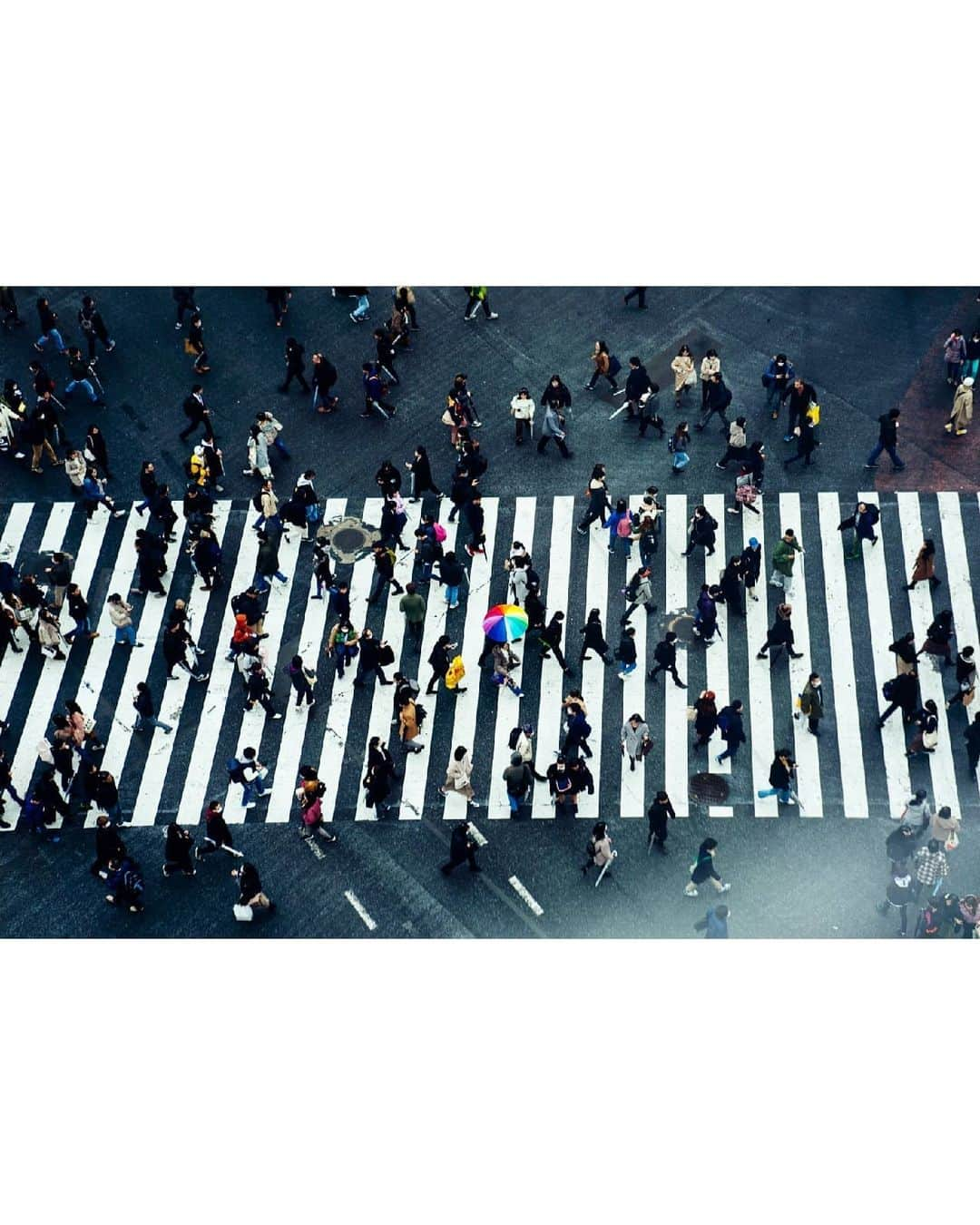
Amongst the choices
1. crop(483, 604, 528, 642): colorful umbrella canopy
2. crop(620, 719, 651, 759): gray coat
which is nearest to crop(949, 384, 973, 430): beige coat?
crop(620, 719, 651, 759): gray coat

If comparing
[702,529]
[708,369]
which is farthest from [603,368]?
[702,529]

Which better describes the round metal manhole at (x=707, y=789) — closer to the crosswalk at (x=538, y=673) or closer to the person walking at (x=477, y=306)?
the crosswalk at (x=538, y=673)

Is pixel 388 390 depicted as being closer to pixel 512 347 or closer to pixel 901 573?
pixel 512 347

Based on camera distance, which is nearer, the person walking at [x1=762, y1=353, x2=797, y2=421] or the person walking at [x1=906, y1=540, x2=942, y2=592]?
the person walking at [x1=906, y1=540, x2=942, y2=592]

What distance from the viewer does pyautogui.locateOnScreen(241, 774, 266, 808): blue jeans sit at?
98.7 feet

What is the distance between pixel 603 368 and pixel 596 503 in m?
4.28

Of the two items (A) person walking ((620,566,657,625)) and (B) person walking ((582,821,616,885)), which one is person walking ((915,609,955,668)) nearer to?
(A) person walking ((620,566,657,625))

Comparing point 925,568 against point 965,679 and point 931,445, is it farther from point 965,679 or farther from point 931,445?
point 931,445

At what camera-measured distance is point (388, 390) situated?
124 ft

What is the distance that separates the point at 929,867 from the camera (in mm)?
27938

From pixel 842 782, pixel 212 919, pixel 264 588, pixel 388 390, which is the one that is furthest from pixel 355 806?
pixel 388 390

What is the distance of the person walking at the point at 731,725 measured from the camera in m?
29.3

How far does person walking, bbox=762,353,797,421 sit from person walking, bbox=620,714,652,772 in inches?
352

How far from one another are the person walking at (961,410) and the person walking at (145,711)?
1691cm
